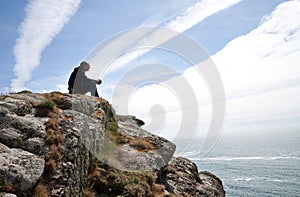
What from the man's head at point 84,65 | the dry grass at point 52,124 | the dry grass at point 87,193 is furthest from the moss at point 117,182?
the man's head at point 84,65

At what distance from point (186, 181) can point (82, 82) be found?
8.61m

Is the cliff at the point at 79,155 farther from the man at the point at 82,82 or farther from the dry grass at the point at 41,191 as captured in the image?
the man at the point at 82,82

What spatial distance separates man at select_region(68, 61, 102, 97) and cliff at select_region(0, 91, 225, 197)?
5.22 ft

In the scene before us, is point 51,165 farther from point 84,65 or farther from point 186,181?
point 84,65

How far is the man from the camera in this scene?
16.3 m

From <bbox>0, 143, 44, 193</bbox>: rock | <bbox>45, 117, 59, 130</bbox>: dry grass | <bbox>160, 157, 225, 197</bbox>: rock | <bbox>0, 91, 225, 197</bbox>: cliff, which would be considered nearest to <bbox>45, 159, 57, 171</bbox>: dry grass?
<bbox>0, 91, 225, 197</bbox>: cliff

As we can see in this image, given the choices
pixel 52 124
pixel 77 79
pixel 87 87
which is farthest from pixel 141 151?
pixel 77 79

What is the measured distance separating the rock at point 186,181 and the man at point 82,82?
266 inches

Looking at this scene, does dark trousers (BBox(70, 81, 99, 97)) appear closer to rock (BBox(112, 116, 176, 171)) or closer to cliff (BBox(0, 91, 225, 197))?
A: cliff (BBox(0, 91, 225, 197))

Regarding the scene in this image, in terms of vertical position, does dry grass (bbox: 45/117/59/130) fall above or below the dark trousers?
below

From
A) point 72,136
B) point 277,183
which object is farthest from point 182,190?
point 277,183

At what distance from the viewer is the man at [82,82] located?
16297 millimetres

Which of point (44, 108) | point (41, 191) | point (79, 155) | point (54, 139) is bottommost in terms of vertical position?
point (41, 191)

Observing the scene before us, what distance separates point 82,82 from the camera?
16.4 meters
